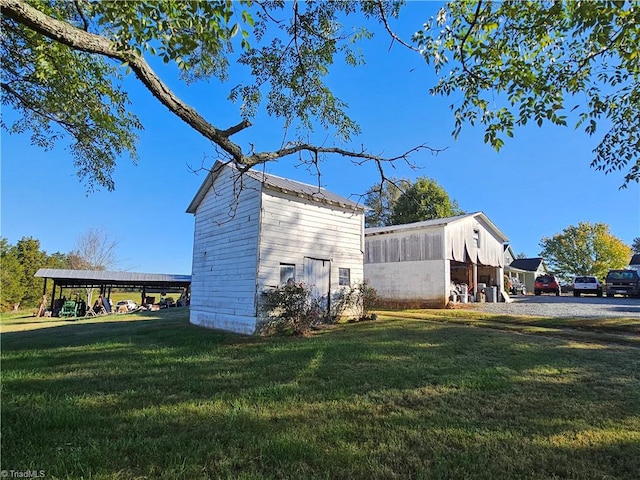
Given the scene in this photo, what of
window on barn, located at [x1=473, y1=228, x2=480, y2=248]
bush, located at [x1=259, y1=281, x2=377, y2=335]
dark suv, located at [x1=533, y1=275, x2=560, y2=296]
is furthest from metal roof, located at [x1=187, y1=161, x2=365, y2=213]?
dark suv, located at [x1=533, y1=275, x2=560, y2=296]

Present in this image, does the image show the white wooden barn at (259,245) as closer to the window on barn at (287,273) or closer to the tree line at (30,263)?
the window on barn at (287,273)

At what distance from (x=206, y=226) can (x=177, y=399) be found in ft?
31.6

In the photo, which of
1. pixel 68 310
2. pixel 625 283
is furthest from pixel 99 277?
pixel 625 283

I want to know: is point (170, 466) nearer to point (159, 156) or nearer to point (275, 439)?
point (275, 439)

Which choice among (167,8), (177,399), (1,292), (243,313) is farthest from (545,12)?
(1,292)

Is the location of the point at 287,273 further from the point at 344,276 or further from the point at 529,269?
the point at 529,269

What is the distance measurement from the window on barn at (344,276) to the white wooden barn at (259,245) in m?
0.04

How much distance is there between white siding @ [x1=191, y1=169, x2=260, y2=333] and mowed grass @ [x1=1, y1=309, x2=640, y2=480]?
372cm

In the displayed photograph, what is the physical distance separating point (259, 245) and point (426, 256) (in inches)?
403

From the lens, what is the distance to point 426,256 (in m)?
17.2

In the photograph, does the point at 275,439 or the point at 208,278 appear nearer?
the point at 275,439

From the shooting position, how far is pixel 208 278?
1234 centimetres

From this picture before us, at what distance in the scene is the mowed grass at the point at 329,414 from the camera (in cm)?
250

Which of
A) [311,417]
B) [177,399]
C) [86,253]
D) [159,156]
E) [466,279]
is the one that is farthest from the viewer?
[86,253]
